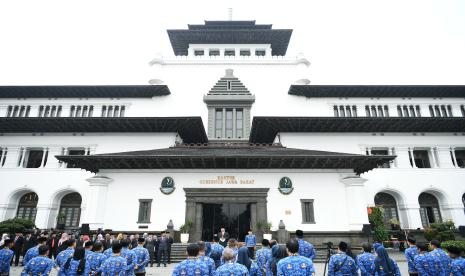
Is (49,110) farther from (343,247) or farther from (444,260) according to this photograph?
(444,260)

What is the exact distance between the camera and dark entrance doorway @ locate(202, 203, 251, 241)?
18672 millimetres

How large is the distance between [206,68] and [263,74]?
6.76 m

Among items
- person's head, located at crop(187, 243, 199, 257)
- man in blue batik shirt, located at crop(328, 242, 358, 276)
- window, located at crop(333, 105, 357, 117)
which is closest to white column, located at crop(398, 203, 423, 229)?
window, located at crop(333, 105, 357, 117)

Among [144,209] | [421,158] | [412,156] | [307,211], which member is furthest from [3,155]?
[421,158]

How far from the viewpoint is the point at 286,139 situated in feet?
86.1

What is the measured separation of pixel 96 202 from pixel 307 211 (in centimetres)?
1422

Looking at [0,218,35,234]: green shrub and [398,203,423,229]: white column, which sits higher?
[398,203,423,229]: white column

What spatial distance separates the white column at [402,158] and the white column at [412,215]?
368 centimetres

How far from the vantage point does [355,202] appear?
18078mm

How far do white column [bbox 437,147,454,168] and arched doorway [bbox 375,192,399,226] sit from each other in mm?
5813

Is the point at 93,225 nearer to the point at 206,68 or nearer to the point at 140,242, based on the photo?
the point at 140,242

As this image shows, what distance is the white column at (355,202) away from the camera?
58.1ft

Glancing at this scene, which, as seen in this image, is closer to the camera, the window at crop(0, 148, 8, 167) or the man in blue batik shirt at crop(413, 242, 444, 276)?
the man in blue batik shirt at crop(413, 242, 444, 276)

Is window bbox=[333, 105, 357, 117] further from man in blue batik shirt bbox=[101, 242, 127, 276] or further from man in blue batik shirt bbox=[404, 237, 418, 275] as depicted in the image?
man in blue batik shirt bbox=[101, 242, 127, 276]
